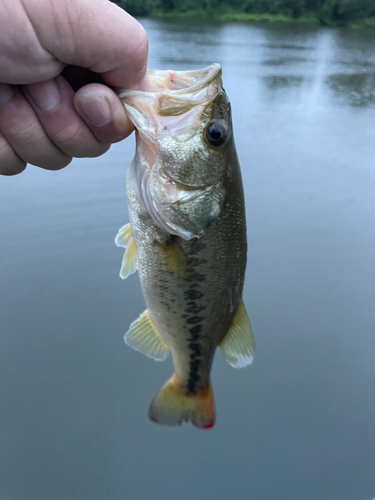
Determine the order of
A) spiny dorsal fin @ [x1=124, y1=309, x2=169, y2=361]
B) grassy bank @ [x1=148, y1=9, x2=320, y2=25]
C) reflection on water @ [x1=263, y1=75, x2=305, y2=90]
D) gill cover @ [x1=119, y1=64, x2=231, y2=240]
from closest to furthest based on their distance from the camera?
gill cover @ [x1=119, y1=64, x2=231, y2=240], spiny dorsal fin @ [x1=124, y1=309, x2=169, y2=361], reflection on water @ [x1=263, y1=75, x2=305, y2=90], grassy bank @ [x1=148, y1=9, x2=320, y2=25]

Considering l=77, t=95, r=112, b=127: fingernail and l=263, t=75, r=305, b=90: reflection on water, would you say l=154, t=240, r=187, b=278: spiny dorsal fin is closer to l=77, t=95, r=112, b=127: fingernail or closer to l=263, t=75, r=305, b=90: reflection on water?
Result: l=77, t=95, r=112, b=127: fingernail

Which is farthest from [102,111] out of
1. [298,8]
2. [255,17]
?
[298,8]

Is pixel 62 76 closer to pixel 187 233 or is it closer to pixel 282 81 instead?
pixel 187 233

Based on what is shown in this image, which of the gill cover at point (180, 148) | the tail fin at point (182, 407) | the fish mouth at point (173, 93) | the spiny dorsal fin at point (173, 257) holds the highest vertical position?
the fish mouth at point (173, 93)

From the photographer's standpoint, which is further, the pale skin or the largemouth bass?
the largemouth bass

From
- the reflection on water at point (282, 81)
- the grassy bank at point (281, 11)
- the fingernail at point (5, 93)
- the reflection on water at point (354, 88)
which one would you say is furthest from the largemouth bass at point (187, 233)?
the grassy bank at point (281, 11)

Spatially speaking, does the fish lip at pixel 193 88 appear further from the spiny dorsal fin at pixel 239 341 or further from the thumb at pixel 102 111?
the spiny dorsal fin at pixel 239 341

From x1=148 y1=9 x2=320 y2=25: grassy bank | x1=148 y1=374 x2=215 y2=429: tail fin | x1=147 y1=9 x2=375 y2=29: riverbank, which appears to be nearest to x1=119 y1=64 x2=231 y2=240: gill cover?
x1=148 y1=374 x2=215 y2=429: tail fin
